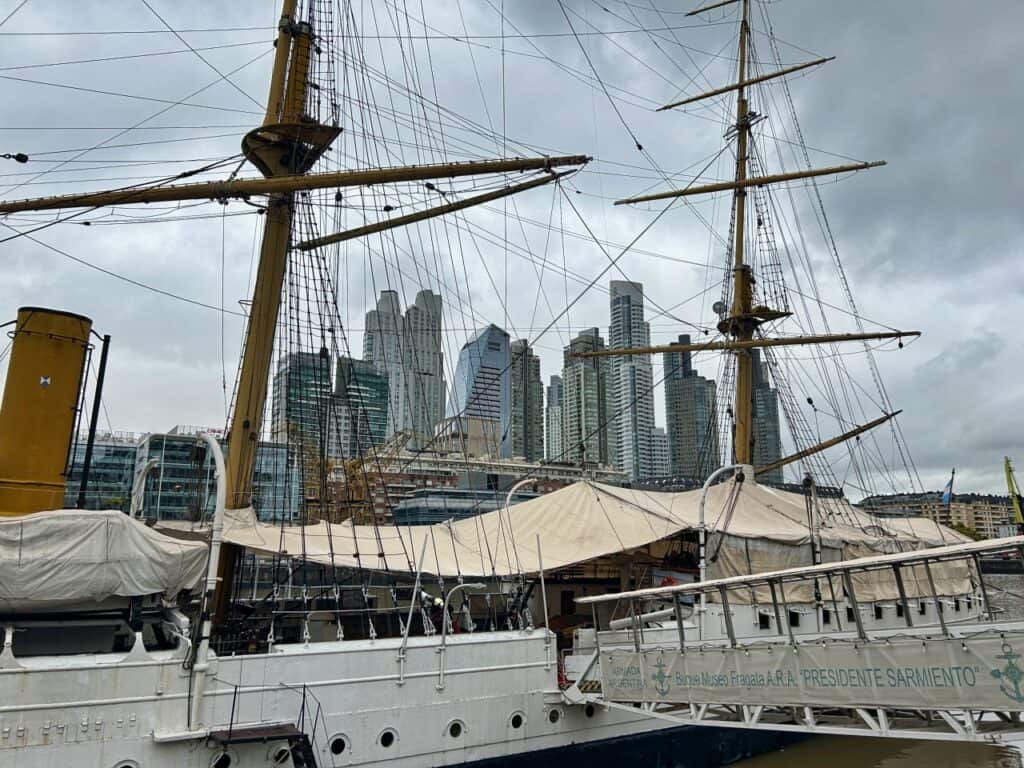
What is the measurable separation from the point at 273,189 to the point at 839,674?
606 inches

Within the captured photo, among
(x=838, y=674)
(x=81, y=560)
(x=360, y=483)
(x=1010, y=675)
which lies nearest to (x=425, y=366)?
(x=360, y=483)

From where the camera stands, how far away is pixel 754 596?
18078mm

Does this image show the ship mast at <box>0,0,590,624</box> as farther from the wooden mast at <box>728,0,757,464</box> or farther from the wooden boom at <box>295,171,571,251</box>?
the wooden mast at <box>728,0,757,464</box>

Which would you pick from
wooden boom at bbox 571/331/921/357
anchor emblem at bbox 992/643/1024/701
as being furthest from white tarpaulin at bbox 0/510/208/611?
wooden boom at bbox 571/331/921/357

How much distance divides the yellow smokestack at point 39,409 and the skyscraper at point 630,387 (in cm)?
12079

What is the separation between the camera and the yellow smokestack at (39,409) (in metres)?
12.5

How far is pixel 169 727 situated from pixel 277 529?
6803mm

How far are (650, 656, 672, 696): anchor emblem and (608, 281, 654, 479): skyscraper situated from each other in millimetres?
119168

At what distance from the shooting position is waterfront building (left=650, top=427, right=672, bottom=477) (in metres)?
172

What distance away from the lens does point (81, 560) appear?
11.5 meters

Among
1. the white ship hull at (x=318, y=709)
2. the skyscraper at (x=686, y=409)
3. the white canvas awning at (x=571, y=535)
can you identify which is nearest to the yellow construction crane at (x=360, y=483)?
the white canvas awning at (x=571, y=535)

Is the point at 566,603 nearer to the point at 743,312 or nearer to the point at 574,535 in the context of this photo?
the point at 574,535

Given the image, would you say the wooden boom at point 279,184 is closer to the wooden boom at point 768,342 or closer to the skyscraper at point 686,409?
the wooden boom at point 768,342

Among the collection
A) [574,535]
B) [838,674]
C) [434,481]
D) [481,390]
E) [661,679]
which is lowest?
[661,679]
